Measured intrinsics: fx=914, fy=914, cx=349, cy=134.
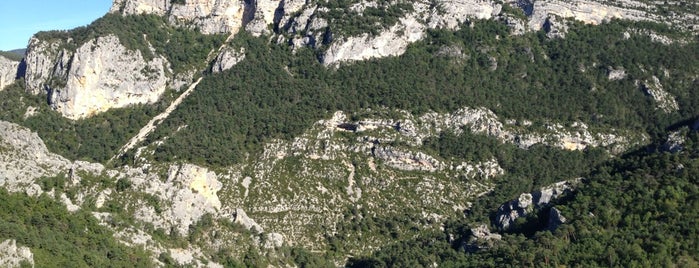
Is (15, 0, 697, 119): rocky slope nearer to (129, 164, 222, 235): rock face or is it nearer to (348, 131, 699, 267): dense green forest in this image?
(129, 164, 222, 235): rock face

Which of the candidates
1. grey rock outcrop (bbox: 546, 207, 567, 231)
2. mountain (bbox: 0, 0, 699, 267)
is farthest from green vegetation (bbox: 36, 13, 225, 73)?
grey rock outcrop (bbox: 546, 207, 567, 231)

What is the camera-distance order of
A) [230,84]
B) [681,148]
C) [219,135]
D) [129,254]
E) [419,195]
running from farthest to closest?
[230,84]
[219,135]
[419,195]
[681,148]
[129,254]

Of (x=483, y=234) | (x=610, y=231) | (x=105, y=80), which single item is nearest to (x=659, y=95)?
(x=483, y=234)

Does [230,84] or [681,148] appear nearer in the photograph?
[681,148]

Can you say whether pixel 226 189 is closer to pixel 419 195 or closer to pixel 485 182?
pixel 419 195

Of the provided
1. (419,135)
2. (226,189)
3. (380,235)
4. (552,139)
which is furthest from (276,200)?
(552,139)

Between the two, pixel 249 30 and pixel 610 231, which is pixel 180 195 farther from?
pixel 249 30
